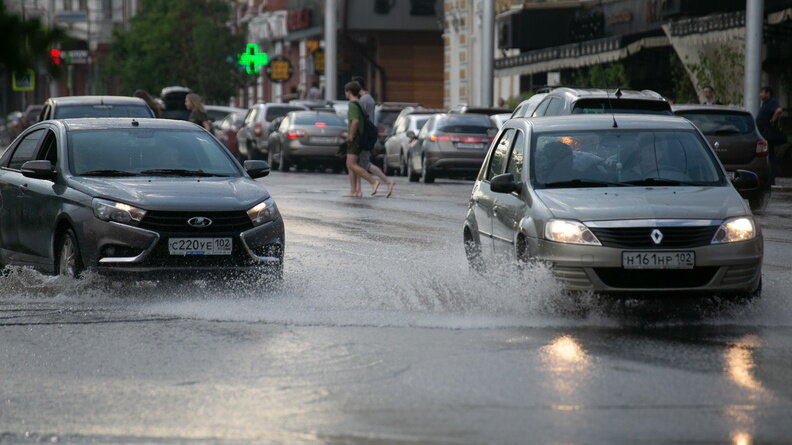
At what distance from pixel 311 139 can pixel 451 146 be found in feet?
22.1

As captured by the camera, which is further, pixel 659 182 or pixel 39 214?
pixel 39 214

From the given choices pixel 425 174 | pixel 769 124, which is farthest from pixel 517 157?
pixel 425 174

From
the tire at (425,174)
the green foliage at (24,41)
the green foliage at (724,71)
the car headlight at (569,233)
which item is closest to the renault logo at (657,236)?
the car headlight at (569,233)

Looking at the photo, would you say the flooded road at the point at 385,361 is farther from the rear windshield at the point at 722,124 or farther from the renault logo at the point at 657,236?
the rear windshield at the point at 722,124

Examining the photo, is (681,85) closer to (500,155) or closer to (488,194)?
(500,155)

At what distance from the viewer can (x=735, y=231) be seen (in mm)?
10883

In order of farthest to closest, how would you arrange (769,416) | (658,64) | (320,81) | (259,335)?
(320,81) < (658,64) < (259,335) < (769,416)

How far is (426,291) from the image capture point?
40.0ft

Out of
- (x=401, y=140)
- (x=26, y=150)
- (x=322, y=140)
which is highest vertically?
(x=26, y=150)

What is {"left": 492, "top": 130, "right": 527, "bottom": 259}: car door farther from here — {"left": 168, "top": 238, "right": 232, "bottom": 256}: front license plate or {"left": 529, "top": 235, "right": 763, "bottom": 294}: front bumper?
{"left": 168, "top": 238, "right": 232, "bottom": 256}: front license plate

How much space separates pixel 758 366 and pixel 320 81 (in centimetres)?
6833

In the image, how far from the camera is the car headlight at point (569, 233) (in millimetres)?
10719

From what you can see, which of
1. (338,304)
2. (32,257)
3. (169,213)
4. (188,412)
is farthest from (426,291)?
(188,412)

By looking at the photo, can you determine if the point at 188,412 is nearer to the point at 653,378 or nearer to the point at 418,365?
the point at 418,365
